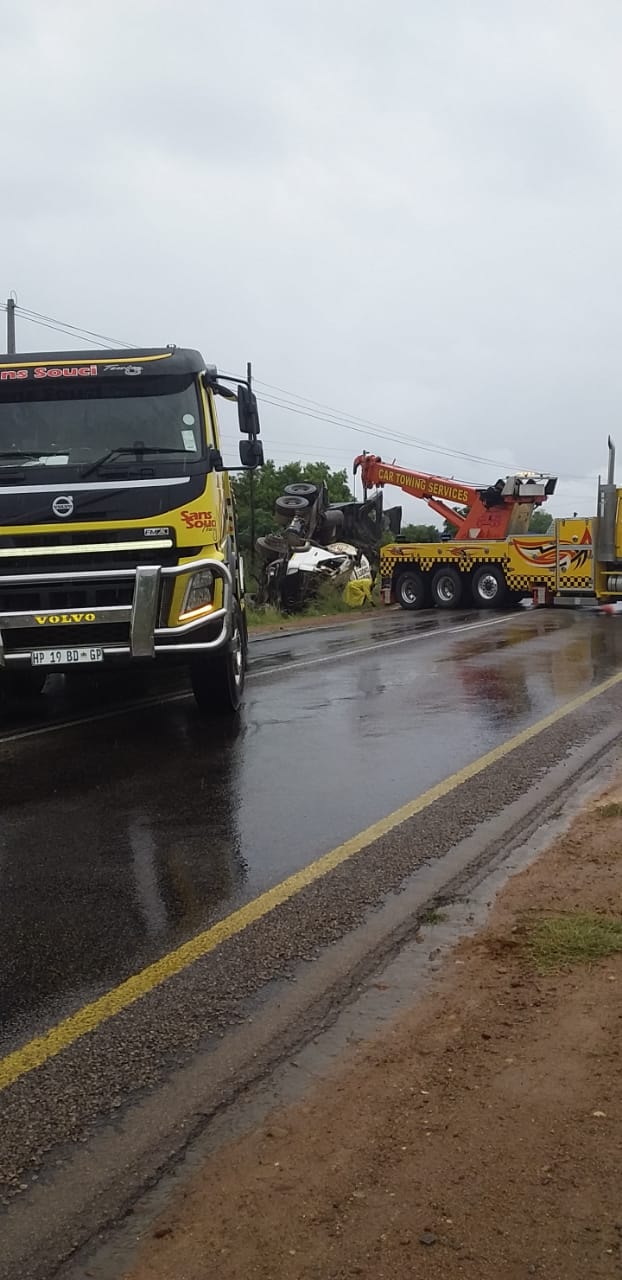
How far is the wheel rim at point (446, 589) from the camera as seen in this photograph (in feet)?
91.0

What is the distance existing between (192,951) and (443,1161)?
5.50 feet

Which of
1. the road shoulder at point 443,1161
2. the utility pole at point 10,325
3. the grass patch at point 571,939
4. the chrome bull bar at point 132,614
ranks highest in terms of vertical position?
the utility pole at point 10,325

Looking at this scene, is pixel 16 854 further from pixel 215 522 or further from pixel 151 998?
pixel 215 522

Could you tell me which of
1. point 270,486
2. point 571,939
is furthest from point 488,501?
point 270,486

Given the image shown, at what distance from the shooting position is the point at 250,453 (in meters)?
9.45

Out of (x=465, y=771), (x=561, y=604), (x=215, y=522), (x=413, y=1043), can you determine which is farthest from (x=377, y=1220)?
(x=561, y=604)

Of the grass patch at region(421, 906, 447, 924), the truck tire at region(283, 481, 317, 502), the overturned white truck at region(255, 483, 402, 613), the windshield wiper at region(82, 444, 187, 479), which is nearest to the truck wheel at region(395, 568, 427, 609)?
the overturned white truck at region(255, 483, 402, 613)

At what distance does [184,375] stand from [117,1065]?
21.3ft

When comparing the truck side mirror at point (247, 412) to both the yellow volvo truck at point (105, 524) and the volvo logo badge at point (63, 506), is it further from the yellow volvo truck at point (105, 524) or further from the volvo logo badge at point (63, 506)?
the volvo logo badge at point (63, 506)

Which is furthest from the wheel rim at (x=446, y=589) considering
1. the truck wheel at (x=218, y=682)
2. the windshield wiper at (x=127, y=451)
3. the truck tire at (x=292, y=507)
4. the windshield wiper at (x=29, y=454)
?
the windshield wiper at (x=29, y=454)

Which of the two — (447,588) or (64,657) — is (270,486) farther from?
(64,657)

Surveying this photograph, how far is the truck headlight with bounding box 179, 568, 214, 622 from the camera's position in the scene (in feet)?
26.9

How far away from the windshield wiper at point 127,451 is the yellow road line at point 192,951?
3381 mm

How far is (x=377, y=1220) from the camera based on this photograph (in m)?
2.54
